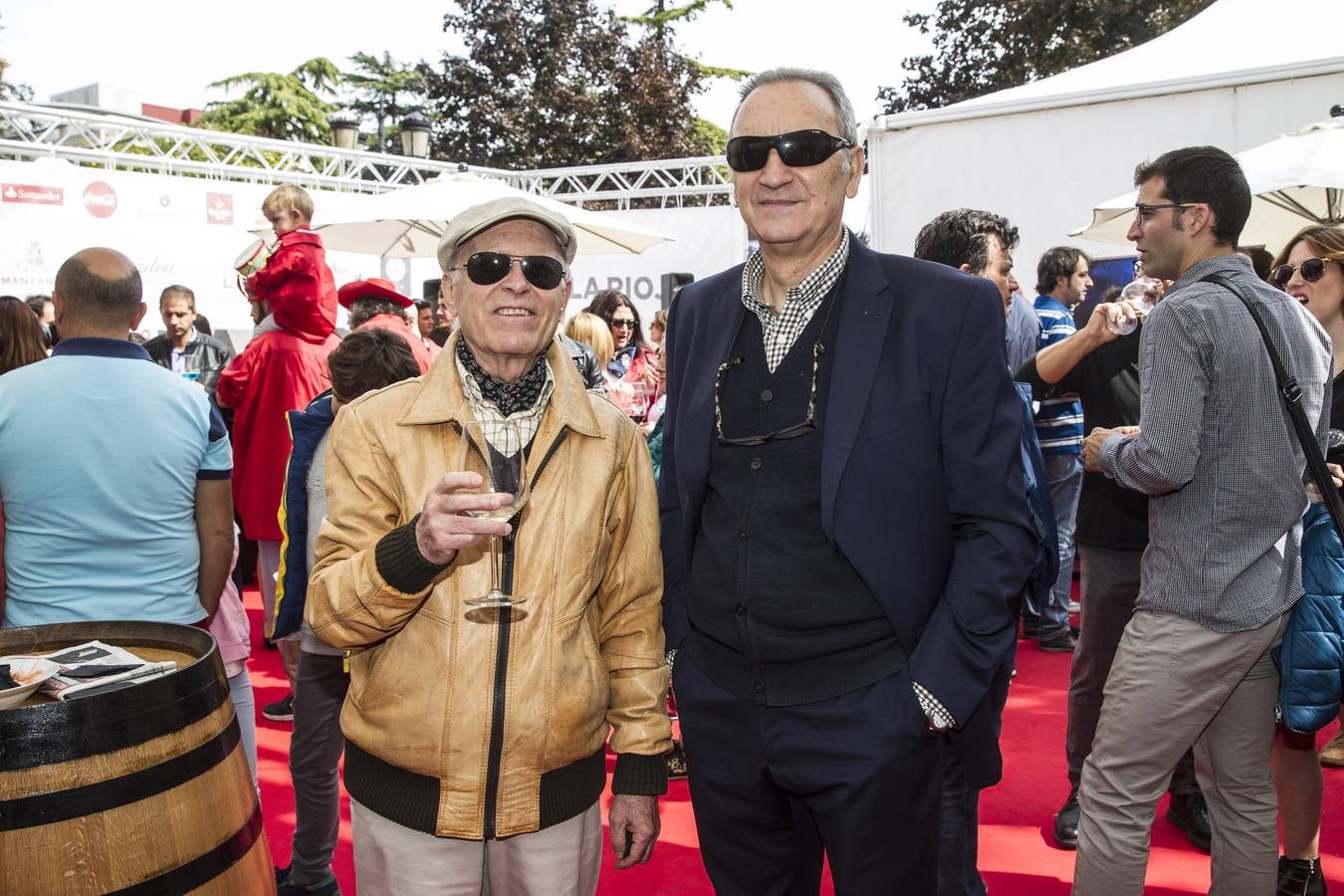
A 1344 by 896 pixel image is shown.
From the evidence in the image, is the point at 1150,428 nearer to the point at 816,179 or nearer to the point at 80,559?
the point at 816,179

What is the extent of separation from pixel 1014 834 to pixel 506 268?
3057mm

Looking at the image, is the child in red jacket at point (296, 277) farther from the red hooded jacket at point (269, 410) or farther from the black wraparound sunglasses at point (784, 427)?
the black wraparound sunglasses at point (784, 427)

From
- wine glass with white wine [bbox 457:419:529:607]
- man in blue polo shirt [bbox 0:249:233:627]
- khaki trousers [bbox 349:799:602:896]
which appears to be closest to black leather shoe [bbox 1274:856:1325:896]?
khaki trousers [bbox 349:799:602:896]

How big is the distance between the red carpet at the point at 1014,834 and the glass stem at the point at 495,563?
2102 millimetres

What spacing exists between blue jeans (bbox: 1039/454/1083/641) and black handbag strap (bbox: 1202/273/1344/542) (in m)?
3.60

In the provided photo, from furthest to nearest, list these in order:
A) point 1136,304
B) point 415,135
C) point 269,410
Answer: point 415,135 → point 269,410 → point 1136,304

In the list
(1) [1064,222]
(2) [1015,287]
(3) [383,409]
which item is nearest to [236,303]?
(1) [1064,222]

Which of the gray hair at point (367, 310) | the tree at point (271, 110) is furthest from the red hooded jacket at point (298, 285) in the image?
the tree at point (271, 110)

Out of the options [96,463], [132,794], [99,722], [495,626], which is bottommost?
[132,794]

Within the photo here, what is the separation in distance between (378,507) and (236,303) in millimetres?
11672

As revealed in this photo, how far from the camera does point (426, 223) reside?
9.31 metres

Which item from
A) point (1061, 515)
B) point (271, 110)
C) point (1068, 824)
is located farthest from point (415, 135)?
point (271, 110)

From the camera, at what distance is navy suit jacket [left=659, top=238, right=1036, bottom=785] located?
6.41 feet

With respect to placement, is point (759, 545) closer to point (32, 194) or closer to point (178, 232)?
point (32, 194)
